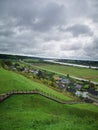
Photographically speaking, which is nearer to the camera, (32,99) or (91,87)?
(32,99)

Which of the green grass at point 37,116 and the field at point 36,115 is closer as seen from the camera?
the green grass at point 37,116

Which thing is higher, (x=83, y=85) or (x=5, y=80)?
(x=5, y=80)

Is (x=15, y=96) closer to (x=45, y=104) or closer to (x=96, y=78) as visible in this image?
(x=45, y=104)

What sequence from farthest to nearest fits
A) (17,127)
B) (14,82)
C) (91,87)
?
(91,87)
(14,82)
(17,127)

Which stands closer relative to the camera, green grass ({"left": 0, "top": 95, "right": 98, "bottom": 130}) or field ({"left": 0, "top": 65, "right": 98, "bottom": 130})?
green grass ({"left": 0, "top": 95, "right": 98, "bottom": 130})

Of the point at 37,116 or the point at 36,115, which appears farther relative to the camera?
the point at 36,115

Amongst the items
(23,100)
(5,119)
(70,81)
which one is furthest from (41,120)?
(70,81)

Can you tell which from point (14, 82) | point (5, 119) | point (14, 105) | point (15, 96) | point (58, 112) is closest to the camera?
point (5, 119)
